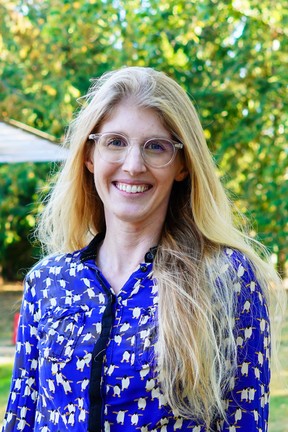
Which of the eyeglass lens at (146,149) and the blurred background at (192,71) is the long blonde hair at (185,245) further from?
the blurred background at (192,71)

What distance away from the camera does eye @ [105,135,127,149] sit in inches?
80.8

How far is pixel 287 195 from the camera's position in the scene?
28.0 ft

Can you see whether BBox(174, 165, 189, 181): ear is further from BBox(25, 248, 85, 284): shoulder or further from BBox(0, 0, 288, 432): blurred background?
BBox(0, 0, 288, 432): blurred background

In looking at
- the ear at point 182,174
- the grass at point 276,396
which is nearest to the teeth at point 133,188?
the ear at point 182,174

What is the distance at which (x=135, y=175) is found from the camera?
2.03 meters

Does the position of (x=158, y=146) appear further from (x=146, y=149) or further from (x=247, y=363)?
(x=247, y=363)

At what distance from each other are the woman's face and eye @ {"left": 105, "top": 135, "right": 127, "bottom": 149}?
0.06ft

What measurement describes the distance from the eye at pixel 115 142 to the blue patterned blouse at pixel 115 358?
294 mm

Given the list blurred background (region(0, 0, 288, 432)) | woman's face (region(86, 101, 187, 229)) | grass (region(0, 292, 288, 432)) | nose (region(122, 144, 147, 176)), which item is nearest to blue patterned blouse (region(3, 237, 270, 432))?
woman's face (region(86, 101, 187, 229))

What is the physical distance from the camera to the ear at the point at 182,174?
6.96 ft

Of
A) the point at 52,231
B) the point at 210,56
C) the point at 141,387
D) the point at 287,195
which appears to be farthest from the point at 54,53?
the point at 141,387

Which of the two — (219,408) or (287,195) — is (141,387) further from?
(287,195)

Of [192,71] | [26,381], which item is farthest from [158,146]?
[192,71]

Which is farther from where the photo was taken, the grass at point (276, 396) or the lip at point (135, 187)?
the grass at point (276, 396)
